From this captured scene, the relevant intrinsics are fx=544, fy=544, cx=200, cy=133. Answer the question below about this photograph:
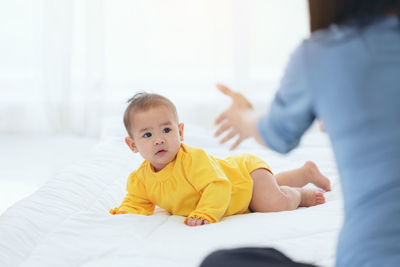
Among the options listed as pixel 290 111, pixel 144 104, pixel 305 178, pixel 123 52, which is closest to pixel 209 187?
pixel 144 104

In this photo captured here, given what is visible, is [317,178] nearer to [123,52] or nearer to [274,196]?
[274,196]

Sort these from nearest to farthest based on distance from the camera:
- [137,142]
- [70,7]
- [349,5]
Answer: [349,5] < [137,142] < [70,7]

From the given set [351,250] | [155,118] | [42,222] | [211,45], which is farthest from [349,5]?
[211,45]

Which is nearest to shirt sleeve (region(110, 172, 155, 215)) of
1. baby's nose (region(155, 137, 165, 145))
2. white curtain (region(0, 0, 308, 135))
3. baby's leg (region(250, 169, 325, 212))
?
baby's nose (region(155, 137, 165, 145))

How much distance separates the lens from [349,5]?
31.4 inches

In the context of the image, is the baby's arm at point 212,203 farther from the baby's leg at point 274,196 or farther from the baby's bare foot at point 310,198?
the baby's bare foot at point 310,198

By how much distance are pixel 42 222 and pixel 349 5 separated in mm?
933

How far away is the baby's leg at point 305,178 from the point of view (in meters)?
1.70

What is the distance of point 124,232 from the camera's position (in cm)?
129

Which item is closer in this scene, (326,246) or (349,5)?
(349,5)

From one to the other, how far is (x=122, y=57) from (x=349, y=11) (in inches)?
93.8

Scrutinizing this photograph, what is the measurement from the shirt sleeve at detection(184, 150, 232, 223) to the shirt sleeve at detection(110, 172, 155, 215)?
0.16 m

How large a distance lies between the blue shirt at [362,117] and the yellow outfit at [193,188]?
57 centimetres

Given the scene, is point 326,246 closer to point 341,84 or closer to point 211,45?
point 341,84
